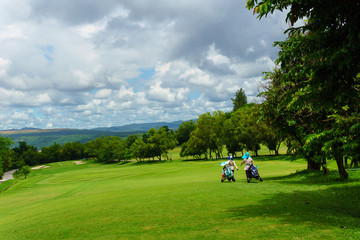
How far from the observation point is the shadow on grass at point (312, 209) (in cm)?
836

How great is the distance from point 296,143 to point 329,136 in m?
6.37

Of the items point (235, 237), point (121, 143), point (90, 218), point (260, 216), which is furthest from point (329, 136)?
point (121, 143)

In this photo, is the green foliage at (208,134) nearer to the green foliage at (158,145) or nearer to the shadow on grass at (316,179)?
the green foliage at (158,145)

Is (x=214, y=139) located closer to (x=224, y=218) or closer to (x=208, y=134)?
(x=208, y=134)

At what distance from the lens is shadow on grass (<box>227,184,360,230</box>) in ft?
27.4

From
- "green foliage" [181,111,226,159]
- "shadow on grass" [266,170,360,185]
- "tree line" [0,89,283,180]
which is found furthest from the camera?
"green foliage" [181,111,226,159]

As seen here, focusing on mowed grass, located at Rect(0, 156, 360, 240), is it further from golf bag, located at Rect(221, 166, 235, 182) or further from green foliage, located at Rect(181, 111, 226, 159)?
green foliage, located at Rect(181, 111, 226, 159)

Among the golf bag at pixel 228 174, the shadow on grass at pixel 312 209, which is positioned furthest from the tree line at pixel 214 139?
the shadow on grass at pixel 312 209

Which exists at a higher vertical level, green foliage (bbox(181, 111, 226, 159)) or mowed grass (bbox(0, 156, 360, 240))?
green foliage (bbox(181, 111, 226, 159))

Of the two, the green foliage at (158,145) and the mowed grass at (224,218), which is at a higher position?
the green foliage at (158,145)

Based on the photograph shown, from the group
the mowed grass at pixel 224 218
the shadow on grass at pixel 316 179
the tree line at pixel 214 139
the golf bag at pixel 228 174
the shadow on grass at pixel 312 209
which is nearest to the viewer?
the mowed grass at pixel 224 218

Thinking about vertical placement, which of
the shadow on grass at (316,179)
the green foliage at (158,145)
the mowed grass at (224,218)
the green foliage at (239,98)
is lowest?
the shadow on grass at (316,179)

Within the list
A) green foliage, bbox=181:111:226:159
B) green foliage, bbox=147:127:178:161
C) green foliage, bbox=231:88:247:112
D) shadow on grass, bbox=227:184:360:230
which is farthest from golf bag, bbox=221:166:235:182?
green foliage, bbox=231:88:247:112

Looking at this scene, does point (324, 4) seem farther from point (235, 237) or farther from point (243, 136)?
point (243, 136)
